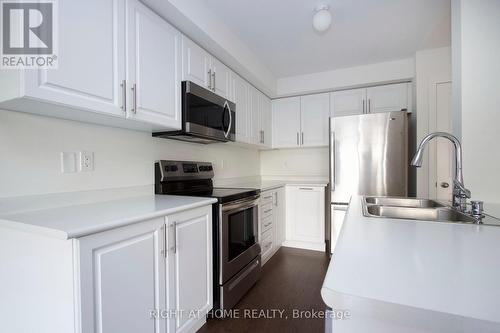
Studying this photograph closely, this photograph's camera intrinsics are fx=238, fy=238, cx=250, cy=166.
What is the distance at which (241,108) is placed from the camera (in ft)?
8.94

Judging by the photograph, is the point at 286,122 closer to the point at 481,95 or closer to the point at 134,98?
the point at 481,95

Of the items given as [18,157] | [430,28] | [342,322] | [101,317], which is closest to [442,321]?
[342,322]

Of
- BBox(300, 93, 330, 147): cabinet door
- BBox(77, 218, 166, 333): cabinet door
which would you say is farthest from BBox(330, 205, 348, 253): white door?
BBox(77, 218, 166, 333): cabinet door

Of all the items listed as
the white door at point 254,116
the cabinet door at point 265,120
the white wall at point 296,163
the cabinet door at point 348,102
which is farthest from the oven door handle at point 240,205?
the cabinet door at point 348,102

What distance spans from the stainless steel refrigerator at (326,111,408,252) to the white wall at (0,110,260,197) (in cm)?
189

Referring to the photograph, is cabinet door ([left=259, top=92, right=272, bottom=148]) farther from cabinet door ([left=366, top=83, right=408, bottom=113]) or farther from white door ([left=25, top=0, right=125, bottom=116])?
white door ([left=25, top=0, right=125, bottom=116])

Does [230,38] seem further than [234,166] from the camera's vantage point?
No

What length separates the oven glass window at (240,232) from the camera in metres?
1.85

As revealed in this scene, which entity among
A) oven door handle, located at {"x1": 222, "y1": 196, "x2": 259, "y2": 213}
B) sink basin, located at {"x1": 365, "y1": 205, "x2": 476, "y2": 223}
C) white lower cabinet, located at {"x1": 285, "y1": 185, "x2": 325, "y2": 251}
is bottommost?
→ white lower cabinet, located at {"x1": 285, "y1": 185, "x2": 325, "y2": 251}

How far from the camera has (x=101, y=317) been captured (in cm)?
97

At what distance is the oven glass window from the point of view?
1850 mm

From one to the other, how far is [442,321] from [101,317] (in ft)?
3.78

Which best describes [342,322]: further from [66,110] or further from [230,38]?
[230,38]

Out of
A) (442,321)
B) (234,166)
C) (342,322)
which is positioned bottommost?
(342,322)
